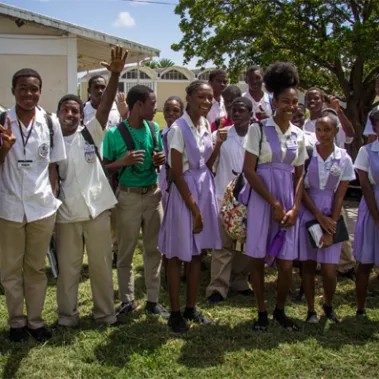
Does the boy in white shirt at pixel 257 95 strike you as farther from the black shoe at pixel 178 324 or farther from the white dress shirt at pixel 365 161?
the black shoe at pixel 178 324

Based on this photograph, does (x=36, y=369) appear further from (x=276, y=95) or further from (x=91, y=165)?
(x=276, y=95)

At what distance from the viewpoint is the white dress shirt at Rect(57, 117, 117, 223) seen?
393cm

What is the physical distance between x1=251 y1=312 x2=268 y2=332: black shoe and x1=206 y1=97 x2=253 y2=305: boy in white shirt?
83 cm

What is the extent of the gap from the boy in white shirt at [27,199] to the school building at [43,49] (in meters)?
6.19

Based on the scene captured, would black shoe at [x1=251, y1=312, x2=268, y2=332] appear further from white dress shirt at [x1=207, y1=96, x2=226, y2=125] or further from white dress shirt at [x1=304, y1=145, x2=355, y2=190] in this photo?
white dress shirt at [x1=207, y1=96, x2=226, y2=125]

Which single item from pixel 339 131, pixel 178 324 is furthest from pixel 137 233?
pixel 339 131

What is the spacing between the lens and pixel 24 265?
12.6 feet

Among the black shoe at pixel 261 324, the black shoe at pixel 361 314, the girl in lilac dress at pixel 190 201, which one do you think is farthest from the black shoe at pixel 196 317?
the black shoe at pixel 361 314

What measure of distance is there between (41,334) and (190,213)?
154cm

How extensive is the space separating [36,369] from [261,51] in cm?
922

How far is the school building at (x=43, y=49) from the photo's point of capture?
924 cm

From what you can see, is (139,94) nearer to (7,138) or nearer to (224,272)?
(7,138)

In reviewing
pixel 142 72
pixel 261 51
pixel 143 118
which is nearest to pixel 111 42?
pixel 261 51

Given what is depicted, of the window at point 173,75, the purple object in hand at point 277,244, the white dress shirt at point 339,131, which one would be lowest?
the purple object in hand at point 277,244
